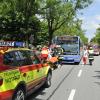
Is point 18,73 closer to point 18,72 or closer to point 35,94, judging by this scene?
point 18,72

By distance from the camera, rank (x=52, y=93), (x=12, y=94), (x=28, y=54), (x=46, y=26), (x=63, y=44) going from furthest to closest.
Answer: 1. (x=46, y=26)
2. (x=63, y=44)
3. (x=52, y=93)
4. (x=28, y=54)
5. (x=12, y=94)

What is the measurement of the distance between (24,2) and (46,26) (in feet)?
76.3

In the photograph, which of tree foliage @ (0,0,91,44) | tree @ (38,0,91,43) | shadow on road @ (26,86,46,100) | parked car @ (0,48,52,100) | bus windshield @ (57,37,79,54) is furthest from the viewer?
tree @ (38,0,91,43)

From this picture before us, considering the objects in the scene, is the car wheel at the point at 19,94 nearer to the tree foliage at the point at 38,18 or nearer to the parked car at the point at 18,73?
the parked car at the point at 18,73

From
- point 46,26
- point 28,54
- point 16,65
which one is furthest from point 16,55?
point 46,26

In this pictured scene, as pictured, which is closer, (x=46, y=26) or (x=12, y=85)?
(x=12, y=85)

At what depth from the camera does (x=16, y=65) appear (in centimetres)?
930

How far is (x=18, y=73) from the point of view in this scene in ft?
29.9

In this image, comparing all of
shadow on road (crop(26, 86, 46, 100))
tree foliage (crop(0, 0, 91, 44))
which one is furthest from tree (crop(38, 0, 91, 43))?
shadow on road (crop(26, 86, 46, 100))

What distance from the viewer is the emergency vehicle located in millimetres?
8344

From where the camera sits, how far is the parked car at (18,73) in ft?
27.3

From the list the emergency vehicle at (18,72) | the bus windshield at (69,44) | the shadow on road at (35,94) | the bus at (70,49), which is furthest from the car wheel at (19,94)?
the bus windshield at (69,44)

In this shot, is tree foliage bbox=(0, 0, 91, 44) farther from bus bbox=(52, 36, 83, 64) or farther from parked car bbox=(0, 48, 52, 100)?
parked car bbox=(0, 48, 52, 100)

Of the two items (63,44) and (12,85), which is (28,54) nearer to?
(12,85)
